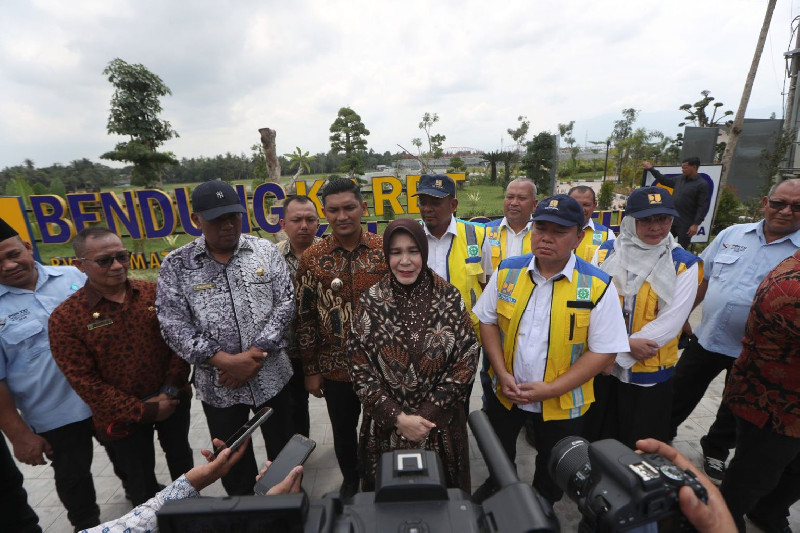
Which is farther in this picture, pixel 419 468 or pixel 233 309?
pixel 233 309

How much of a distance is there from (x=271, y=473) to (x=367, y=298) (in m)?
0.96

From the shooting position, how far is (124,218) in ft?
28.9

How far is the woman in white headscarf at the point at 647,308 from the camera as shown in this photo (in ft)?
6.70

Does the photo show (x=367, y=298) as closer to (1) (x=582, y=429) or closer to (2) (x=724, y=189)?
(1) (x=582, y=429)

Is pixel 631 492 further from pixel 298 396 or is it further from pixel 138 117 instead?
pixel 138 117

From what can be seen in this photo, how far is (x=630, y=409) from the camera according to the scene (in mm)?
2262

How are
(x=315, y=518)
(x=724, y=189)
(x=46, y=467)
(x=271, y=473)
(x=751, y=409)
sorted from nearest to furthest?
(x=315, y=518), (x=271, y=473), (x=751, y=409), (x=46, y=467), (x=724, y=189)

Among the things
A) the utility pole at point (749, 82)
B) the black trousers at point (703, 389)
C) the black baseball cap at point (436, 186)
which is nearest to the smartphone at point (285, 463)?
the black baseball cap at point (436, 186)

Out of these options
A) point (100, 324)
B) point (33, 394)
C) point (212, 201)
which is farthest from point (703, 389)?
point (33, 394)

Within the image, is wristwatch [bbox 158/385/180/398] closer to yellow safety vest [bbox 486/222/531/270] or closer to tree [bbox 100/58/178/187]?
yellow safety vest [bbox 486/222/531/270]

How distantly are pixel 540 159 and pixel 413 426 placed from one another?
23.8 metres

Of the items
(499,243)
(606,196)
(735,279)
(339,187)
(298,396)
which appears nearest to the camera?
(339,187)

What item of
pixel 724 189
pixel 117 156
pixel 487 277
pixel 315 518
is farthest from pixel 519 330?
pixel 117 156

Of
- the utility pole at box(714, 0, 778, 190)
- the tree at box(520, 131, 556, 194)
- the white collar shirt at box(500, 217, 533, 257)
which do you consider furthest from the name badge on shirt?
the tree at box(520, 131, 556, 194)
